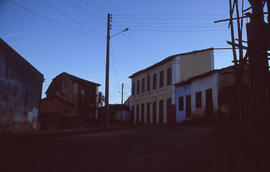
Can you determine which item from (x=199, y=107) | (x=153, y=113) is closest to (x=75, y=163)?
(x=199, y=107)

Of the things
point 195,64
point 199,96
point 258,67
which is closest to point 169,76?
point 195,64

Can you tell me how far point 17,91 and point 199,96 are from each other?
15132mm

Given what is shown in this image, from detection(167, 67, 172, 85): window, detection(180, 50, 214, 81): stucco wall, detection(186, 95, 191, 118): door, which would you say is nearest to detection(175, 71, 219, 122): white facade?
detection(186, 95, 191, 118): door

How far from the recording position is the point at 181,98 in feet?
84.5

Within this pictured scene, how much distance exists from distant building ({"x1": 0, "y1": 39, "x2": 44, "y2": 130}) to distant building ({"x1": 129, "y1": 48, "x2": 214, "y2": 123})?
1336 cm

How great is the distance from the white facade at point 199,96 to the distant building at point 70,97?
45.7 ft

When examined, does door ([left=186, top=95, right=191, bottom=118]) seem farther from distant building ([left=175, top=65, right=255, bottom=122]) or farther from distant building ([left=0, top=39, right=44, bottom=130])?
distant building ([left=0, top=39, right=44, bottom=130])

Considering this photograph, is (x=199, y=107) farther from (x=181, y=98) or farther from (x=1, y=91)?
(x=1, y=91)

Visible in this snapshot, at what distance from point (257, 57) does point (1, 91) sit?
53.5 ft

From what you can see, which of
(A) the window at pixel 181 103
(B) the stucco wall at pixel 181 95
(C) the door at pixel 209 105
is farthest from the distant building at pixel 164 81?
(C) the door at pixel 209 105

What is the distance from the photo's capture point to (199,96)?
2269cm

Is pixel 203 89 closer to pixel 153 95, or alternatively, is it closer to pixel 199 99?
pixel 199 99

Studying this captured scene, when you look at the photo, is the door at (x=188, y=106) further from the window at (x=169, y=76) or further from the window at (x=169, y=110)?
Result: the window at (x=169, y=76)

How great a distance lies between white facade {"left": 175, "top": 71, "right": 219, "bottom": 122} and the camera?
67.1 feet
